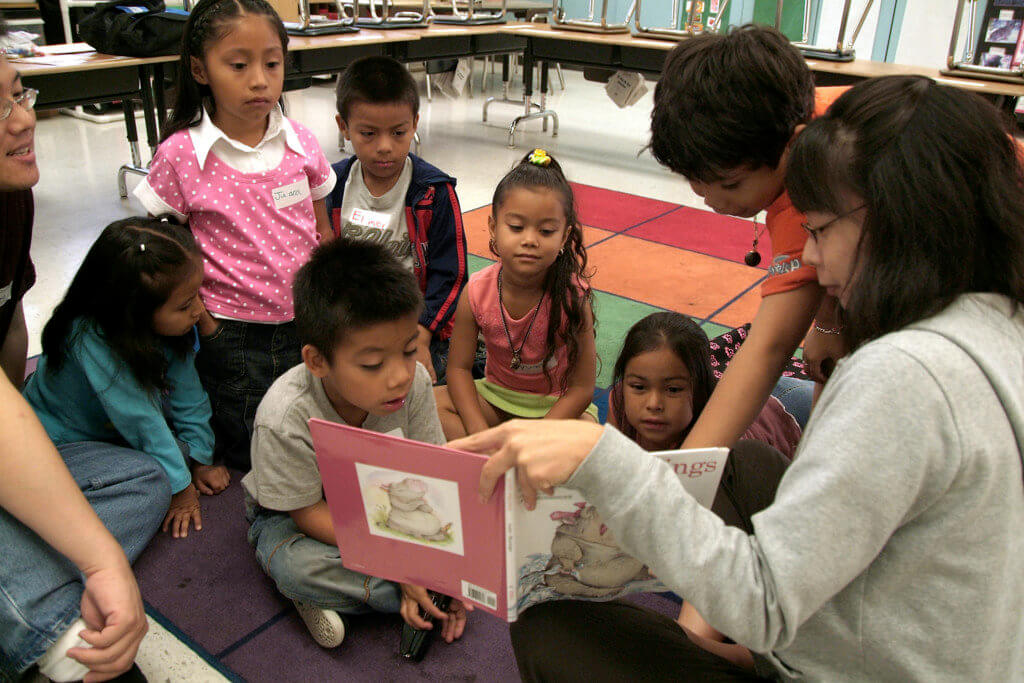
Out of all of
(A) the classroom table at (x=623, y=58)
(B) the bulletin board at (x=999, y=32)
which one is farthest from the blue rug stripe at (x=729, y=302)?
(B) the bulletin board at (x=999, y=32)

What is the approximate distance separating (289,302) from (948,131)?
1.60m

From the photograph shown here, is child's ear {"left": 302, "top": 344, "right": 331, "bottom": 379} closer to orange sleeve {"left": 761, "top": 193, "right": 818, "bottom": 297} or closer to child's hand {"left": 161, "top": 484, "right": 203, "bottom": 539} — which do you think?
child's hand {"left": 161, "top": 484, "right": 203, "bottom": 539}

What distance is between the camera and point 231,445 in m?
2.03

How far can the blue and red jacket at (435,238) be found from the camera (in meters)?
2.20

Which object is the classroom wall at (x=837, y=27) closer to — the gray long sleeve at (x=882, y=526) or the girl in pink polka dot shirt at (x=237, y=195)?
the girl in pink polka dot shirt at (x=237, y=195)

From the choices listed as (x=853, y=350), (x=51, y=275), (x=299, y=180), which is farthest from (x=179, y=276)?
(x=51, y=275)

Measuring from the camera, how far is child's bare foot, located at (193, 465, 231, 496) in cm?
187

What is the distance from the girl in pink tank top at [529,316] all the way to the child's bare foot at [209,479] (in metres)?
0.57

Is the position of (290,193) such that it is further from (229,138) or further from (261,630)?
(261,630)

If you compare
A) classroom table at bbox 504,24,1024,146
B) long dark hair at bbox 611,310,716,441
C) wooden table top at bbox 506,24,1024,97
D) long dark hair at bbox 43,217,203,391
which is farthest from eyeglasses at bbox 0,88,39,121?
classroom table at bbox 504,24,1024,146

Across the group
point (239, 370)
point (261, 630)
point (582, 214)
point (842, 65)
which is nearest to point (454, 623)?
point (261, 630)

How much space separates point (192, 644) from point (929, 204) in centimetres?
140

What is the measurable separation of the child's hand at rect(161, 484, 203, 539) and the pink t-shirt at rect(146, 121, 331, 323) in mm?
464

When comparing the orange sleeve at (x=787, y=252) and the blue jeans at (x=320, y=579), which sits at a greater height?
the orange sleeve at (x=787, y=252)
